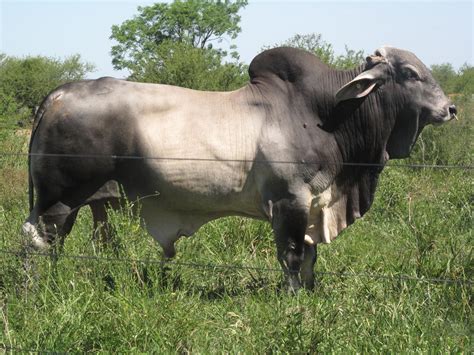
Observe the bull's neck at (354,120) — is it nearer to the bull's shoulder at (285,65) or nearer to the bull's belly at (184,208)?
the bull's shoulder at (285,65)

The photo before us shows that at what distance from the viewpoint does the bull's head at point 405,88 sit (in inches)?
212

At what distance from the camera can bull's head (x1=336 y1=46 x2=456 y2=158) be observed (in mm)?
5375

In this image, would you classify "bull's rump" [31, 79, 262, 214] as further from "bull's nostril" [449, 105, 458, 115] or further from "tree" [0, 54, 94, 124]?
"tree" [0, 54, 94, 124]


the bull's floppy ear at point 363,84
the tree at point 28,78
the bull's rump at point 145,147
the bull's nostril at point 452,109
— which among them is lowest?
the tree at point 28,78

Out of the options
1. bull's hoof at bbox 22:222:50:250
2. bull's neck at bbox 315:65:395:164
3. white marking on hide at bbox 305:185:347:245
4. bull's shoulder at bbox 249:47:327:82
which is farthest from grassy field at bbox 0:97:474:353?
bull's shoulder at bbox 249:47:327:82

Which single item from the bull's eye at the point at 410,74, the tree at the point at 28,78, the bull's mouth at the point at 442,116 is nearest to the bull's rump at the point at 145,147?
the bull's eye at the point at 410,74

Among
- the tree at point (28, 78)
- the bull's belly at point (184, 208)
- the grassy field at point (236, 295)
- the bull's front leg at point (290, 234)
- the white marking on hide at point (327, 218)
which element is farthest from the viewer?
the tree at point (28, 78)

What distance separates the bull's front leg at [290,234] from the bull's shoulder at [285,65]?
2.97 feet

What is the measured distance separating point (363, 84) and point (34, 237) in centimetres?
236

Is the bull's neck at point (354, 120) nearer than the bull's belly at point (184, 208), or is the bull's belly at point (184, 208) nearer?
the bull's belly at point (184, 208)

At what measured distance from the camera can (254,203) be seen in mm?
5324

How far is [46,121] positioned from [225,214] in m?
1.32

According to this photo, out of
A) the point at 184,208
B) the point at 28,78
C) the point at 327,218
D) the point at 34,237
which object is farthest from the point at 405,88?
the point at 28,78

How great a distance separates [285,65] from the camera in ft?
18.1
